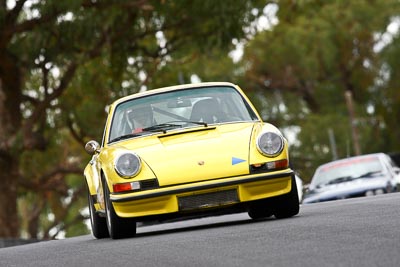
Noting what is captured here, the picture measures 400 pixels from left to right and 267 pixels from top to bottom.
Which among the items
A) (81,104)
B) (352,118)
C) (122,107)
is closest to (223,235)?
(122,107)

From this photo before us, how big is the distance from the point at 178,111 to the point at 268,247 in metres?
4.74

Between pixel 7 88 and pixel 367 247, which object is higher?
pixel 7 88

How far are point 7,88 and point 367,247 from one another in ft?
82.0

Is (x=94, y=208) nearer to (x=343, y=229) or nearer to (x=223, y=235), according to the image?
(x=223, y=235)

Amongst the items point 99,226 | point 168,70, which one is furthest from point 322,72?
point 99,226

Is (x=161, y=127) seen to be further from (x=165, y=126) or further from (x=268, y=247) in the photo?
(x=268, y=247)

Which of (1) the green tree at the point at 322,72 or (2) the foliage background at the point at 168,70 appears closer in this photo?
(2) the foliage background at the point at 168,70

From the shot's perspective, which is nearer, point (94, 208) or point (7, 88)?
point (94, 208)

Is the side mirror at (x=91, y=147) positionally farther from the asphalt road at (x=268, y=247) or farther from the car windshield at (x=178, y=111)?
the asphalt road at (x=268, y=247)

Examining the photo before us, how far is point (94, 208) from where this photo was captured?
1389 cm

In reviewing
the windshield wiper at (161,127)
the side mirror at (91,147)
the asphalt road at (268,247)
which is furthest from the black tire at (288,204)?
the side mirror at (91,147)

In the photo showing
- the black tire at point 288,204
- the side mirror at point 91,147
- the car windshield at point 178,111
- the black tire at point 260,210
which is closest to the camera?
the black tire at point 260,210

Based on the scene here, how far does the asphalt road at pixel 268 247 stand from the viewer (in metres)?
7.72

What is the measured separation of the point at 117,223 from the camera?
12.3 m
